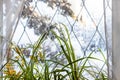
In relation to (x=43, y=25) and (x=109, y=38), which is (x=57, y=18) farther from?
(x=109, y=38)

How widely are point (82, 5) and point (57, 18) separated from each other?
0.13 m

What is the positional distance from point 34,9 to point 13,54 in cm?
25

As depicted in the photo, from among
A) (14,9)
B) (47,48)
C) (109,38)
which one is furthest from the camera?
(47,48)

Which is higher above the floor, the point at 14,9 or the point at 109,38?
the point at 14,9

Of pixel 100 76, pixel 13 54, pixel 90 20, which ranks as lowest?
pixel 100 76

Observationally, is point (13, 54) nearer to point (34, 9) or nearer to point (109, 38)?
point (34, 9)

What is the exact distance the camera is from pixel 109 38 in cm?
87

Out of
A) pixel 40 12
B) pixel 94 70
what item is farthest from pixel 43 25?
pixel 94 70

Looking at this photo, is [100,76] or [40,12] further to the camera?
[40,12]

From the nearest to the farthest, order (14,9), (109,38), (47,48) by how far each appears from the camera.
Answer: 1. (109,38)
2. (14,9)
3. (47,48)

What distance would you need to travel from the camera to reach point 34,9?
3.88 ft

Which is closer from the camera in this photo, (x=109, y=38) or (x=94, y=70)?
(x=109, y=38)

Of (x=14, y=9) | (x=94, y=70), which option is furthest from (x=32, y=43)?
(x=94, y=70)

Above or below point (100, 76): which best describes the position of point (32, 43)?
above
